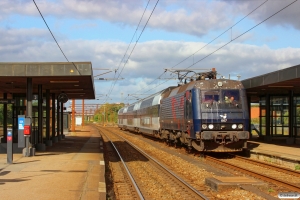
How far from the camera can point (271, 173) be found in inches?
537

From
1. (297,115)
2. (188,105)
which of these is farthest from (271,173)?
(297,115)

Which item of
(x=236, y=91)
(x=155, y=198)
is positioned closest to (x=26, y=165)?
(x=155, y=198)

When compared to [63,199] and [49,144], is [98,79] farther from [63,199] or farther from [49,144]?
[63,199]

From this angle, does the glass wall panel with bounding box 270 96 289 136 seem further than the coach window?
Yes

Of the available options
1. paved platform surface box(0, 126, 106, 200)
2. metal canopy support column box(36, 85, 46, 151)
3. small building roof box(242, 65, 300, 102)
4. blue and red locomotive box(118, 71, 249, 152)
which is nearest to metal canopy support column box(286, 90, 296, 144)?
small building roof box(242, 65, 300, 102)

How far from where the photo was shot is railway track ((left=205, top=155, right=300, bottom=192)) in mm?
10922

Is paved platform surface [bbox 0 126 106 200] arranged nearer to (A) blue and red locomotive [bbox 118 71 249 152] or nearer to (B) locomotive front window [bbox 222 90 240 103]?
(A) blue and red locomotive [bbox 118 71 249 152]

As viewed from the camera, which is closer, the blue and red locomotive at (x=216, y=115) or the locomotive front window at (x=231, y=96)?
the blue and red locomotive at (x=216, y=115)

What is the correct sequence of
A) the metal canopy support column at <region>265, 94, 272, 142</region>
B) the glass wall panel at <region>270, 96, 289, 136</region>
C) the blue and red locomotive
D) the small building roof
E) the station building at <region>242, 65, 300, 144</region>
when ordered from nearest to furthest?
the small building roof → the blue and red locomotive → the station building at <region>242, 65, 300, 144</region> → the glass wall panel at <region>270, 96, 289, 136</region> → the metal canopy support column at <region>265, 94, 272, 142</region>

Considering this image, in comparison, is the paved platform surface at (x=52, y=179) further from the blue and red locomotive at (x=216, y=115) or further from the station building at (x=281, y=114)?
the station building at (x=281, y=114)

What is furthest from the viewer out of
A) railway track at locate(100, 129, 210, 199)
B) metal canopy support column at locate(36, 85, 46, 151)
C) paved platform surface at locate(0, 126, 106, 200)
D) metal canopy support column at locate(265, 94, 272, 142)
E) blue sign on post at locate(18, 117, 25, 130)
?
metal canopy support column at locate(265, 94, 272, 142)

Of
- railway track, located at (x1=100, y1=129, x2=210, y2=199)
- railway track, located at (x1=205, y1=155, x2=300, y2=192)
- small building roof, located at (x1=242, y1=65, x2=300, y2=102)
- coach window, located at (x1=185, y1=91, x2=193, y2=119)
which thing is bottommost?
railway track, located at (x1=100, y1=129, x2=210, y2=199)

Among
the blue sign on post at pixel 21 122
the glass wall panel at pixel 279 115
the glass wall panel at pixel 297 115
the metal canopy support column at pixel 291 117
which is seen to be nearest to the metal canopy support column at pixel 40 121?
the blue sign on post at pixel 21 122

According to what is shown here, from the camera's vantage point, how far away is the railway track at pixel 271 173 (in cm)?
1092
